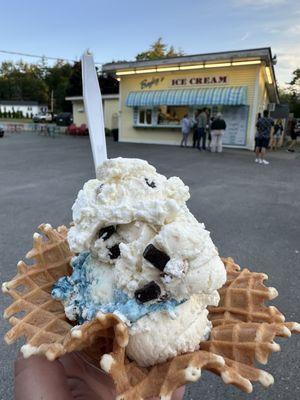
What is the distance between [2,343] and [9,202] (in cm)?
471

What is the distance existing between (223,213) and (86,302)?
563 centimetres

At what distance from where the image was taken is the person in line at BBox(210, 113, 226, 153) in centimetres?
1589

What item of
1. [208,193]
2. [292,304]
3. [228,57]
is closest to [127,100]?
[228,57]

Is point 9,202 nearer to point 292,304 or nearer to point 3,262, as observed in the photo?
point 3,262

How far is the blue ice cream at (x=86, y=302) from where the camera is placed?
1.30 metres

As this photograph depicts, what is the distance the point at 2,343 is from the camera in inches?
119

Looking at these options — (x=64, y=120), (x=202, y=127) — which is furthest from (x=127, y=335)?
(x=64, y=120)

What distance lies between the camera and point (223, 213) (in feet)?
22.3

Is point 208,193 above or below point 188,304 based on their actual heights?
below

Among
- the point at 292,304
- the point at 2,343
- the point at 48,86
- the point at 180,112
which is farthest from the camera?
the point at 48,86

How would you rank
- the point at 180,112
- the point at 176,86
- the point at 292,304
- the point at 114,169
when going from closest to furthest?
the point at 114,169 < the point at 292,304 < the point at 176,86 < the point at 180,112

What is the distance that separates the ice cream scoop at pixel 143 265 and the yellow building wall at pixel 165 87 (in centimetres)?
1715

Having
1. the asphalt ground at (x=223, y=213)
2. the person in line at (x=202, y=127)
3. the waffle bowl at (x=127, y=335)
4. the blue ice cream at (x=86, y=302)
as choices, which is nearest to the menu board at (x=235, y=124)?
the person in line at (x=202, y=127)

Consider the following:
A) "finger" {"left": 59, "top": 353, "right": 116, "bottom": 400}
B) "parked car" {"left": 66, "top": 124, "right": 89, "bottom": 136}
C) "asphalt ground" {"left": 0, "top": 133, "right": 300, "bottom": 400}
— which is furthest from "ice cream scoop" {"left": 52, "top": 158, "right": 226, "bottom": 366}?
"parked car" {"left": 66, "top": 124, "right": 89, "bottom": 136}
